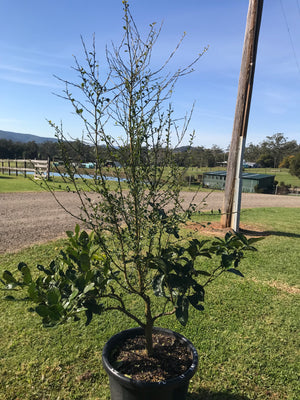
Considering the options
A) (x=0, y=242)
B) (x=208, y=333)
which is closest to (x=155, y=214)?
(x=208, y=333)

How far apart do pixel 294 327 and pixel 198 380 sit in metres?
1.58

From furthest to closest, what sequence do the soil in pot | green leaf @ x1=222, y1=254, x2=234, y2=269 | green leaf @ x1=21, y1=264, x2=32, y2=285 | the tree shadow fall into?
the tree shadow
the soil in pot
green leaf @ x1=222, y1=254, x2=234, y2=269
green leaf @ x1=21, y1=264, x2=32, y2=285

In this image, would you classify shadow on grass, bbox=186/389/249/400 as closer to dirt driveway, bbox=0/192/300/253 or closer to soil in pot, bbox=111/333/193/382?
soil in pot, bbox=111/333/193/382

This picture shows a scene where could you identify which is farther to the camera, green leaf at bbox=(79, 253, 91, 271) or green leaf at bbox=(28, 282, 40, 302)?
green leaf at bbox=(79, 253, 91, 271)

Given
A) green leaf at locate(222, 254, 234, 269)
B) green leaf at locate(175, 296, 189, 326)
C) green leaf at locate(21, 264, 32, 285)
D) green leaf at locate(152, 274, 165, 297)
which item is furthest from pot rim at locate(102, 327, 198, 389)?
green leaf at locate(21, 264, 32, 285)

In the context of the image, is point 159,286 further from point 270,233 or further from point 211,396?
point 270,233

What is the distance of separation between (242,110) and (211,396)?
6.38 meters

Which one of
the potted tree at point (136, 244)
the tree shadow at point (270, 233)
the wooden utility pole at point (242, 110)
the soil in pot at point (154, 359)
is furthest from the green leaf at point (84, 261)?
the tree shadow at point (270, 233)

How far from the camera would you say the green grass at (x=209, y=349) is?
2.47 m

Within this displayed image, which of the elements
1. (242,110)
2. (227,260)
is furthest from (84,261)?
(242,110)

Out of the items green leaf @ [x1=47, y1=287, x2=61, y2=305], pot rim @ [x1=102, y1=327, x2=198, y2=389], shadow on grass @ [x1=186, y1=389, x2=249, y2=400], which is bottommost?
shadow on grass @ [x1=186, y1=389, x2=249, y2=400]

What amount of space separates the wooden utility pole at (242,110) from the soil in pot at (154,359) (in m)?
4.80

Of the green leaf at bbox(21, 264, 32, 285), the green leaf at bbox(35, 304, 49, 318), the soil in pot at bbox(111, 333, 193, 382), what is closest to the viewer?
the green leaf at bbox(35, 304, 49, 318)

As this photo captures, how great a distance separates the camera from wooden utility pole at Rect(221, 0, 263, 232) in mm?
6895
